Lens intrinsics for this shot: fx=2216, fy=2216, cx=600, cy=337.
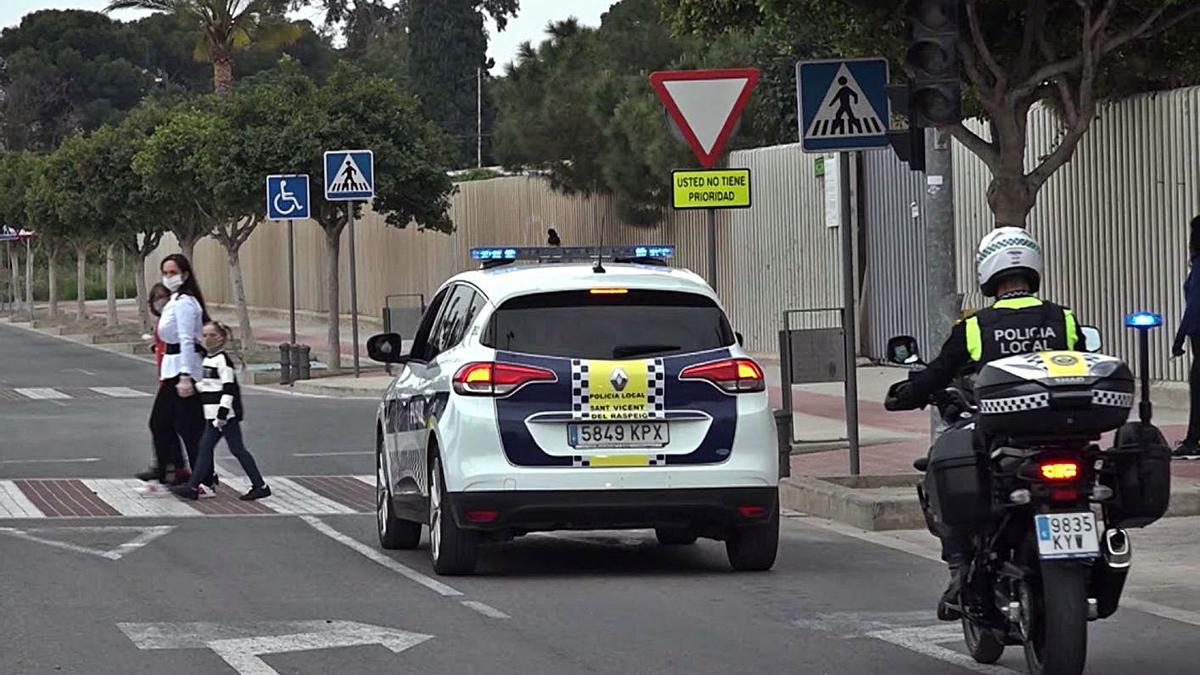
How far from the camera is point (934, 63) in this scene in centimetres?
1306

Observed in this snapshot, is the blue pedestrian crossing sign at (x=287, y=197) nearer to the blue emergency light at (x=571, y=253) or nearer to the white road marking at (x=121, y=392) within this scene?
the white road marking at (x=121, y=392)

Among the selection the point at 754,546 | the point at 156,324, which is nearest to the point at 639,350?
the point at 754,546

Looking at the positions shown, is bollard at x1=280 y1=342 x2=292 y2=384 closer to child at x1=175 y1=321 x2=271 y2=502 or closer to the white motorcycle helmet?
child at x1=175 y1=321 x2=271 y2=502

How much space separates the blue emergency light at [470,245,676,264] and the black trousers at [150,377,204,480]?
433cm

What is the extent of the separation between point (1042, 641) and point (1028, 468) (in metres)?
0.63

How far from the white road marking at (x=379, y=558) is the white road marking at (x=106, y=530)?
3.24ft

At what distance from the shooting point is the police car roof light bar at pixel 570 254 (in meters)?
12.8

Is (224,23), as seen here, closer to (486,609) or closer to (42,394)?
(42,394)

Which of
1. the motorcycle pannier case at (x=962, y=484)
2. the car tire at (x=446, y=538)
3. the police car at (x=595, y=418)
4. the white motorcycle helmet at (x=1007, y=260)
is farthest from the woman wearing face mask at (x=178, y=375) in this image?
the motorcycle pannier case at (x=962, y=484)

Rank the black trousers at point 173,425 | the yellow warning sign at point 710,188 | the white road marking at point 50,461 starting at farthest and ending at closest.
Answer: the white road marking at point 50,461, the black trousers at point 173,425, the yellow warning sign at point 710,188

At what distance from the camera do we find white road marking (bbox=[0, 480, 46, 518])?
598 inches

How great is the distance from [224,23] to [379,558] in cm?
4432

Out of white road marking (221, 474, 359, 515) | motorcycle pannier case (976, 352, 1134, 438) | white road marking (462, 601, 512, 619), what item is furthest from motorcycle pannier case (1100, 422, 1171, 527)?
white road marking (221, 474, 359, 515)

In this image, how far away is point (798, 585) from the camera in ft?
37.7
